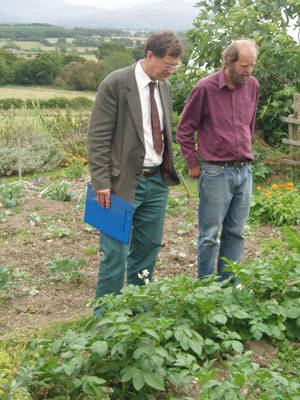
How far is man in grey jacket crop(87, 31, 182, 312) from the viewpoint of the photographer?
2902 mm

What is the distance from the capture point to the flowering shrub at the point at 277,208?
5.52m

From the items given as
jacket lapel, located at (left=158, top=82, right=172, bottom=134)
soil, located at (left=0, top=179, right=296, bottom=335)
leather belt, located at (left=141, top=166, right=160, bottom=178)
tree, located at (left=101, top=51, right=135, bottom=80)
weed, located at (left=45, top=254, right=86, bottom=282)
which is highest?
jacket lapel, located at (left=158, top=82, right=172, bottom=134)

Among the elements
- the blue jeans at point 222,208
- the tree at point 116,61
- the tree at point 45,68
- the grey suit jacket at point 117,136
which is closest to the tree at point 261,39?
the tree at point 116,61

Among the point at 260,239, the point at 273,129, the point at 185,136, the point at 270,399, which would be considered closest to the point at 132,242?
the point at 185,136

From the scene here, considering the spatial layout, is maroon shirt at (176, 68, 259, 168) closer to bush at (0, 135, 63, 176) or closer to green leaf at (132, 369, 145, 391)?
green leaf at (132, 369, 145, 391)

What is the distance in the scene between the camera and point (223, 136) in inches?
129

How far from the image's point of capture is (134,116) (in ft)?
9.63

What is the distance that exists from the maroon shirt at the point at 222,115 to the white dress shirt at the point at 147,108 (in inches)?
14.6

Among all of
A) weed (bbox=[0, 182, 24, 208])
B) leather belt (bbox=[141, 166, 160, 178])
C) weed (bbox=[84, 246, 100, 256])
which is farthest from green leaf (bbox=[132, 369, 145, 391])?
weed (bbox=[0, 182, 24, 208])

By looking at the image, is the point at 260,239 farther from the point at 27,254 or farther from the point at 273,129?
the point at 273,129

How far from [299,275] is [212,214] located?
792 millimetres

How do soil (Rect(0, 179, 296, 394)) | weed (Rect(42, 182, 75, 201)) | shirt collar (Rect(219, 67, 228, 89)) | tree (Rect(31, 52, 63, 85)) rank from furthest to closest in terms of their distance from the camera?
tree (Rect(31, 52, 63, 85)) → weed (Rect(42, 182, 75, 201)) → soil (Rect(0, 179, 296, 394)) → shirt collar (Rect(219, 67, 228, 89))

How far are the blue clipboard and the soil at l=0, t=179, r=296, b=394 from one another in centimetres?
64

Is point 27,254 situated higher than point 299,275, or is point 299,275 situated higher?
point 299,275
